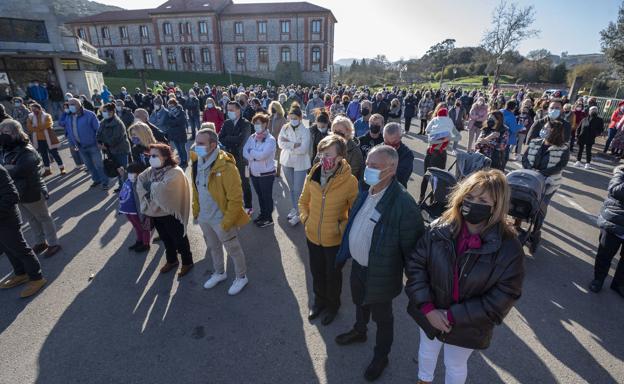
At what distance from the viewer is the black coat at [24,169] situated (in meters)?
3.92

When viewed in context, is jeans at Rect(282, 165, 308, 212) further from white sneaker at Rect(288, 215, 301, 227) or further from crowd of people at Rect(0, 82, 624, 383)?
white sneaker at Rect(288, 215, 301, 227)

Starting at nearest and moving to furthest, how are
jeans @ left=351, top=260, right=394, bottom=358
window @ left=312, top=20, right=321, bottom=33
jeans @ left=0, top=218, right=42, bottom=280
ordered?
1. jeans @ left=351, top=260, right=394, bottom=358
2. jeans @ left=0, top=218, right=42, bottom=280
3. window @ left=312, top=20, right=321, bottom=33

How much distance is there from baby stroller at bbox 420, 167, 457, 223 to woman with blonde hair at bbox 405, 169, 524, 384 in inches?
57.4

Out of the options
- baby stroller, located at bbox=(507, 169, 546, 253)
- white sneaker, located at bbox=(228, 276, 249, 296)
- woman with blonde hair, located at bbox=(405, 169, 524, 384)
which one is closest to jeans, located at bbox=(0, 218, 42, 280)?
white sneaker, located at bbox=(228, 276, 249, 296)

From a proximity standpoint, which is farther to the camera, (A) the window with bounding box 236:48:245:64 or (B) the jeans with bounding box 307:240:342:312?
(A) the window with bounding box 236:48:245:64

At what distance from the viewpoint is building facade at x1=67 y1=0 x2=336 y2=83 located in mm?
43594

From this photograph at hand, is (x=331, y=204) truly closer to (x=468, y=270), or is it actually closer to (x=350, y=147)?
(x=468, y=270)

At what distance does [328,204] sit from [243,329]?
1672 millimetres

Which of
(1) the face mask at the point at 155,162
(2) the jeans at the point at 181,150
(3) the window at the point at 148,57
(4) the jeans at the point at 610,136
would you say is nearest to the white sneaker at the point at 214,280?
(1) the face mask at the point at 155,162

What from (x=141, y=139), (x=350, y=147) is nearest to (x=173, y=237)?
(x=141, y=139)

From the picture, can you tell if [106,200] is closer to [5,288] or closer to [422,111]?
[5,288]

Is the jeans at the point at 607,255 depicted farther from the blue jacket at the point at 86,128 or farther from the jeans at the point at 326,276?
the blue jacket at the point at 86,128

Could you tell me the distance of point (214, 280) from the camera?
3973 millimetres

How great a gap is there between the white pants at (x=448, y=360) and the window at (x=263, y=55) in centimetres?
4911
